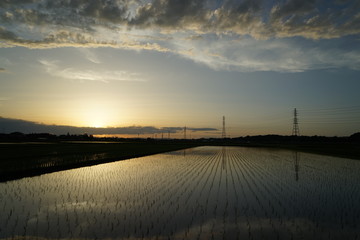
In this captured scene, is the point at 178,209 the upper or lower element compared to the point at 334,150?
lower

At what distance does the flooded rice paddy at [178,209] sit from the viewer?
6.53 metres

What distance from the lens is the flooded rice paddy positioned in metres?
6.53

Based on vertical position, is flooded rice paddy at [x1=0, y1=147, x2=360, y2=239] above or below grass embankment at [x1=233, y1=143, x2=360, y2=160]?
below

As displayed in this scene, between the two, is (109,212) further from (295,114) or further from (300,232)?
(295,114)

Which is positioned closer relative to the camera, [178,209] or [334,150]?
[178,209]

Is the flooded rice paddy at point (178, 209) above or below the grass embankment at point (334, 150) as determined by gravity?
below

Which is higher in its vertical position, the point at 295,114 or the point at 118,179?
the point at 295,114

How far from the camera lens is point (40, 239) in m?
6.05

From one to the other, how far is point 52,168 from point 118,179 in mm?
6392

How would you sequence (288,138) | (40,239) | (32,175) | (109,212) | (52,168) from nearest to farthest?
(40,239)
(109,212)
(32,175)
(52,168)
(288,138)

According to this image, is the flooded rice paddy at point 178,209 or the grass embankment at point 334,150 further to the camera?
the grass embankment at point 334,150

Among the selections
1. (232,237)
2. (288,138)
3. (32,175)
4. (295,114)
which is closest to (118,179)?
(32,175)

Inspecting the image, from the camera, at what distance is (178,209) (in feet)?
28.3

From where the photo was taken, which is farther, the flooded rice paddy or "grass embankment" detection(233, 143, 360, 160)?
"grass embankment" detection(233, 143, 360, 160)
